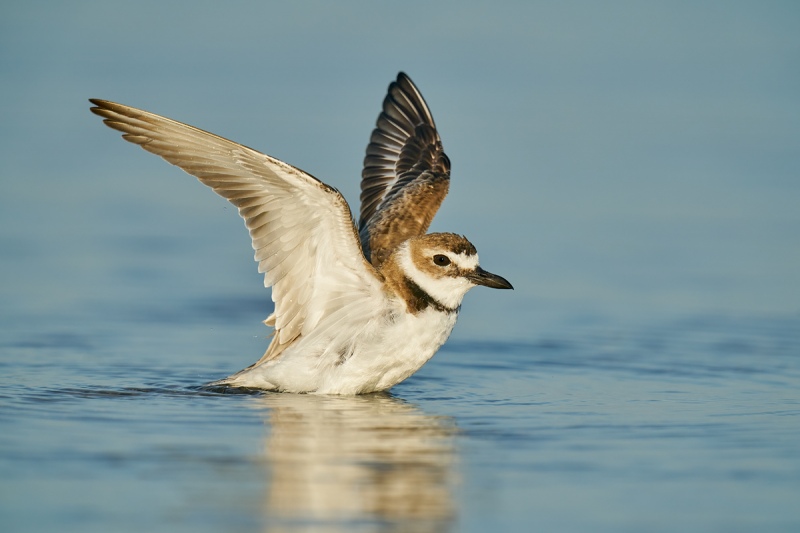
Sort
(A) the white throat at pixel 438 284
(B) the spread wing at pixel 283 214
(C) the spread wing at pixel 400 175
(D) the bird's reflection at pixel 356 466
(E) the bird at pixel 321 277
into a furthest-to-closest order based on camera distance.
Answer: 1. (C) the spread wing at pixel 400 175
2. (A) the white throat at pixel 438 284
3. (E) the bird at pixel 321 277
4. (B) the spread wing at pixel 283 214
5. (D) the bird's reflection at pixel 356 466

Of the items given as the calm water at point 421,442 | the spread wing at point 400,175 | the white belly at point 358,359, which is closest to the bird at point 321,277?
the white belly at point 358,359

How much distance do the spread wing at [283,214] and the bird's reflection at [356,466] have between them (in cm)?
77

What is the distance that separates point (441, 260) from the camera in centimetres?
910

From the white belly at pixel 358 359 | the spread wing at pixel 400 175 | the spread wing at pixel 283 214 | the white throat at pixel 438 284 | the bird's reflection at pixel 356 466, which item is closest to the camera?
the bird's reflection at pixel 356 466

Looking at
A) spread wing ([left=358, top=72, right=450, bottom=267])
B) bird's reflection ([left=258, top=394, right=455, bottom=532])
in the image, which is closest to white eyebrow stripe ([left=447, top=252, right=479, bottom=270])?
spread wing ([left=358, top=72, right=450, bottom=267])

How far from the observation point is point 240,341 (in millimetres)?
11164

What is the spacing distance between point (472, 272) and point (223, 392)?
1932 mm

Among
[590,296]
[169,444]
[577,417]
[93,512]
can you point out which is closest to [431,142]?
[590,296]

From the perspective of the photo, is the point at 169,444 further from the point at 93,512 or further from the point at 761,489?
the point at 761,489

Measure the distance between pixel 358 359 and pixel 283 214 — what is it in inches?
45.0

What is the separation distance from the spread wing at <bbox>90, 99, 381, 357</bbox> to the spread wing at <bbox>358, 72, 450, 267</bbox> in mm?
871

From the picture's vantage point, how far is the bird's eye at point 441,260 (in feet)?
29.8

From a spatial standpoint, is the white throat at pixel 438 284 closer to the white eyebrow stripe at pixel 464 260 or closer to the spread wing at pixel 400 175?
the white eyebrow stripe at pixel 464 260

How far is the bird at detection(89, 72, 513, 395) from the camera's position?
8.50 metres
